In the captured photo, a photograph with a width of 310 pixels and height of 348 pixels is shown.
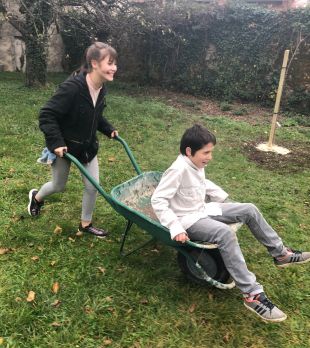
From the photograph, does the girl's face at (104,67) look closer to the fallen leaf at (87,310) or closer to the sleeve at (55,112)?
the sleeve at (55,112)

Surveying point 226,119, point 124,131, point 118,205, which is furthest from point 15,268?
point 226,119

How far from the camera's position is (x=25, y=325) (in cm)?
292

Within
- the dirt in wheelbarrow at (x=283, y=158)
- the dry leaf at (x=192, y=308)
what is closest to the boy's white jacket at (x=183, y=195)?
the dry leaf at (x=192, y=308)

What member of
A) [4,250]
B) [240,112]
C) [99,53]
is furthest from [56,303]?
[240,112]

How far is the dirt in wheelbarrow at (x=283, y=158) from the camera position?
6695mm

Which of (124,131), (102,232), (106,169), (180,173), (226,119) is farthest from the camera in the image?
(226,119)

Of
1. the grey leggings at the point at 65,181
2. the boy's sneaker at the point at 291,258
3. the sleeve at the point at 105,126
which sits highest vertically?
the sleeve at the point at 105,126

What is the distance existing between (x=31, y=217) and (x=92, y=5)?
7.51m

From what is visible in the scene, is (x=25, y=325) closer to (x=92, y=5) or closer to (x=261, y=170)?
(x=261, y=170)

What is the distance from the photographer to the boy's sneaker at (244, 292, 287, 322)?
2.92 meters

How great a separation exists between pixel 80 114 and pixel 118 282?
4.87 feet

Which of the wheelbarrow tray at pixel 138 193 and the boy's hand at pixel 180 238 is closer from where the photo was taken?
the boy's hand at pixel 180 238

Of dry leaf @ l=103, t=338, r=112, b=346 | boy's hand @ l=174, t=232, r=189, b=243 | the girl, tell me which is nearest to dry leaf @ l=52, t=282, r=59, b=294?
dry leaf @ l=103, t=338, r=112, b=346

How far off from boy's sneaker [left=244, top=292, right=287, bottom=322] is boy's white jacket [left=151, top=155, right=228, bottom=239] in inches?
27.9
